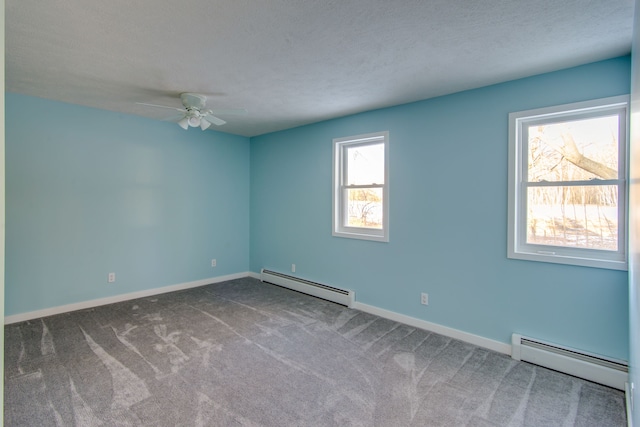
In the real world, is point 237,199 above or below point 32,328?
above

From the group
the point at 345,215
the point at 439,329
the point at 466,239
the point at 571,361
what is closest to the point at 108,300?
the point at 345,215

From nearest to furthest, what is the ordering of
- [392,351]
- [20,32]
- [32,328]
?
[20,32] → [392,351] → [32,328]

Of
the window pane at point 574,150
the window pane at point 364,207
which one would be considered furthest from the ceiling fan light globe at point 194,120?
the window pane at point 574,150

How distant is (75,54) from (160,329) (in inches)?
104

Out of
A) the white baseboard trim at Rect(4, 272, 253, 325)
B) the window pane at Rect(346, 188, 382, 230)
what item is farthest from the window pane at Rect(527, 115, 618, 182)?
the white baseboard trim at Rect(4, 272, 253, 325)

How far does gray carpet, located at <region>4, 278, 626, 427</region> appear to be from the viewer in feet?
6.78

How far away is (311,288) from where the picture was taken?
4.56 m

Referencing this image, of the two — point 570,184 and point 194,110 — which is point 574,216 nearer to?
point 570,184

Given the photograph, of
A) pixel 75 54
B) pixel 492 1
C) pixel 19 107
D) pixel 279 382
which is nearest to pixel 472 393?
pixel 279 382

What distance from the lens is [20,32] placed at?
2146mm

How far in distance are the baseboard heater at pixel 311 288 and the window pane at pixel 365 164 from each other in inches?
58.6

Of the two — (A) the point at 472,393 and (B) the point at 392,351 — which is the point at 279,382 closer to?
(B) the point at 392,351

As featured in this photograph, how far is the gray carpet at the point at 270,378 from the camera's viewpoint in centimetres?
207

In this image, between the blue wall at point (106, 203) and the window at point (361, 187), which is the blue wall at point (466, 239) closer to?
the window at point (361, 187)
